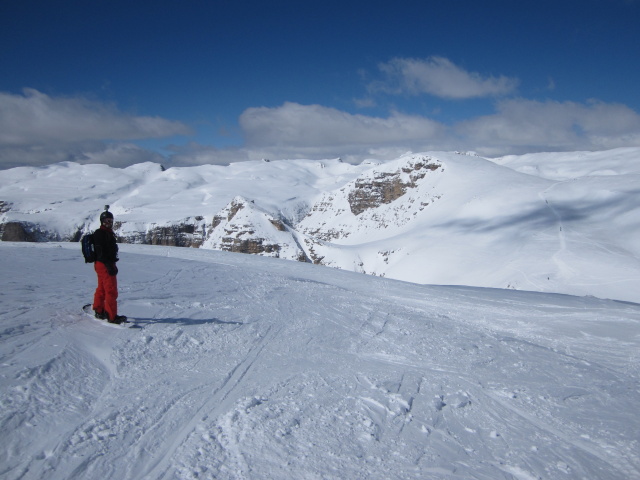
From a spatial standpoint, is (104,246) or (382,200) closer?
(104,246)

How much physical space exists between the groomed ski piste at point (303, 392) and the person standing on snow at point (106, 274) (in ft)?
0.86

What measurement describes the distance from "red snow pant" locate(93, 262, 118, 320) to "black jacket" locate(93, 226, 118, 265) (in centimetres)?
10

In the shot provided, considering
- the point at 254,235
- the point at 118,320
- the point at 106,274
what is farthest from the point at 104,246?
the point at 254,235

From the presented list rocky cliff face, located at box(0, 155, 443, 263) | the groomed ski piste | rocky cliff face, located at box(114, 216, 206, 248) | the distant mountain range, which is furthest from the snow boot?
rocky cliff face, located at box(114, 216, 206, 248)

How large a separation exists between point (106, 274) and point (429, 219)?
75.0 metres

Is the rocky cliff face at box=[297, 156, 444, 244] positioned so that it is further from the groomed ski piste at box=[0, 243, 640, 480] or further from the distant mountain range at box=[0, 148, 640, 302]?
the groomed ski piste at box=[0, 243, 640, 480]

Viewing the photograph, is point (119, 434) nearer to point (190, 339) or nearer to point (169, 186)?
point (190, 339)

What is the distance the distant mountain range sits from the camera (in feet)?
131

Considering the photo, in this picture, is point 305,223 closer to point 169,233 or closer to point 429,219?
point 169,233

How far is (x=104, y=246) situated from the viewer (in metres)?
5.87

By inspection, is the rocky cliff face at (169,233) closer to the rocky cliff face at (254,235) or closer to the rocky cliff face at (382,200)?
the rocky cliff face at (254,235)

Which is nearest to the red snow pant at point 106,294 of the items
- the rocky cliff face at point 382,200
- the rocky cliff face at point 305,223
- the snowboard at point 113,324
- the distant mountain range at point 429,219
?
the snowboard at point 113,324

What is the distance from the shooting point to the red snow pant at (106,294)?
19.1 ft

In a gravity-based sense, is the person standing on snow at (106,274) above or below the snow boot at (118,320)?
above
